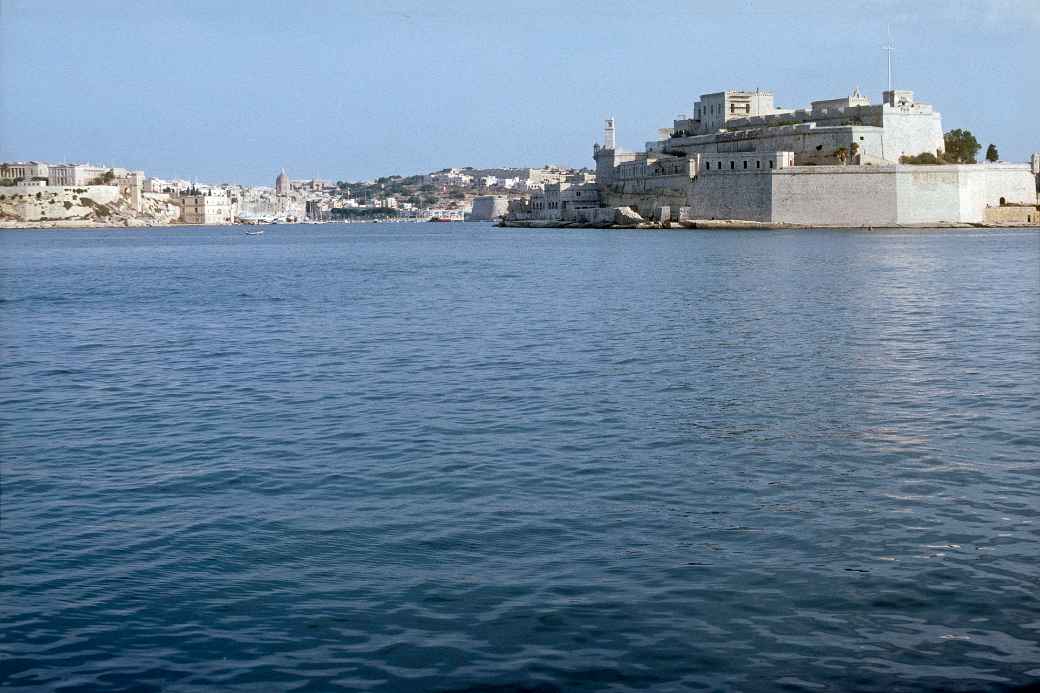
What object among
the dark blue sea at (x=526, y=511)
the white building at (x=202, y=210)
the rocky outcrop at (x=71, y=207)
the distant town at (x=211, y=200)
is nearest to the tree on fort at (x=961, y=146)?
the distant town at (x=211, y=200)

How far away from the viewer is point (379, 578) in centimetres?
420

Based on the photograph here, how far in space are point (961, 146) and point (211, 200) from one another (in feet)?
224

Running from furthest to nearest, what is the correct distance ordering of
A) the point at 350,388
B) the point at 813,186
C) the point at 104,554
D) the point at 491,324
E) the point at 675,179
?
the point at 675,179, the point at 813,186, the point at 491,324, the point at 350,388, the point at 104,554

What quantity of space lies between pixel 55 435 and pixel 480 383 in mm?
2955

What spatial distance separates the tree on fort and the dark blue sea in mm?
37342

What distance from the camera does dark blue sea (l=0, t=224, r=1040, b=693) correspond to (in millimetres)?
3533

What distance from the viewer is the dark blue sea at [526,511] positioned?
3533 mm

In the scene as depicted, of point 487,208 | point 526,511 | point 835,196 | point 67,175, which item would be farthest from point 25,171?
point 526,511

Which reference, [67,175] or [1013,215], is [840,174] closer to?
[1013,215]

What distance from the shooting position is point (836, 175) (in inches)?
1617

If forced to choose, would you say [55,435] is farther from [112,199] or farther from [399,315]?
[112,199]

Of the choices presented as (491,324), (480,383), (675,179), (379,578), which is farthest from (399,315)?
(675,179)

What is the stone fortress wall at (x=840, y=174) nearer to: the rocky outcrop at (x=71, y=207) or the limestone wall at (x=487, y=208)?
the limestone wall at (x=487, y=208)

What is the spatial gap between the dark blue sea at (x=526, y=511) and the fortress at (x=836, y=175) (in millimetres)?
30827
